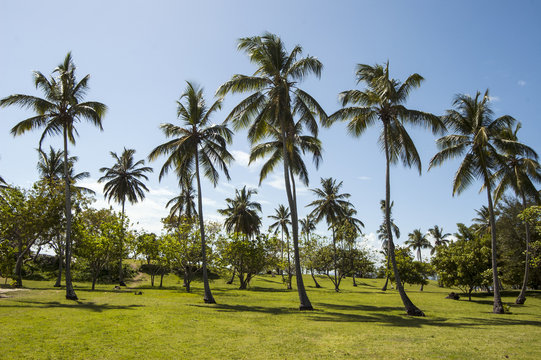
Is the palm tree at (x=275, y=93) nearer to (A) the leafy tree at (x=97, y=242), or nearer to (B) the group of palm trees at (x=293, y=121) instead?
(B) the group of palm trees at (x=293, y=121)

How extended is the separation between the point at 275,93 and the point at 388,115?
24.8ft

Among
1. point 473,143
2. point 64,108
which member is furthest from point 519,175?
point 64,108

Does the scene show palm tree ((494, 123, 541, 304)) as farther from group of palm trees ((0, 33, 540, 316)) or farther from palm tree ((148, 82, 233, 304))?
palm tree ((148, 82, 233, 304))

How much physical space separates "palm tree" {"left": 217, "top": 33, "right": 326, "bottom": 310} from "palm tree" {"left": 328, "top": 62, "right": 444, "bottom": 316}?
237cm

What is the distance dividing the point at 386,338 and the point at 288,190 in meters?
12.1

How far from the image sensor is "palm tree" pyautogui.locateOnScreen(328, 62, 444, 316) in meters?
21.3

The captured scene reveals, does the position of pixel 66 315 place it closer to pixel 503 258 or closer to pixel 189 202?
pixel 189 202

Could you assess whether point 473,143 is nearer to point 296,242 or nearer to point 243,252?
point 296,242

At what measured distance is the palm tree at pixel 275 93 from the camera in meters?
22.3

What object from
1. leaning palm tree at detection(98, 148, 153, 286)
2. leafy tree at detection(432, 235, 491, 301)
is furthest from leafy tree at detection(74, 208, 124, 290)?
leafy tree at detection(432, 235, 491, 301)

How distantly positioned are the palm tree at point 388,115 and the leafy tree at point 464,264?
58.8 feet

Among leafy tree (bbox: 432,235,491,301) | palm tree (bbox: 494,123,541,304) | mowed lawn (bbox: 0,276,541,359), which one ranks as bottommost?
mowed lawn (bbox: 0,276,541,359)

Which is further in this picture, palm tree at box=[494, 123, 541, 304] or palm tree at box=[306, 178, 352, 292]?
palm tree at box=[306, 178, 352, 292]

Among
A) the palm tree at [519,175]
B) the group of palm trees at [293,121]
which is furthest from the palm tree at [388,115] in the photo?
the palm tree at [519,175]
